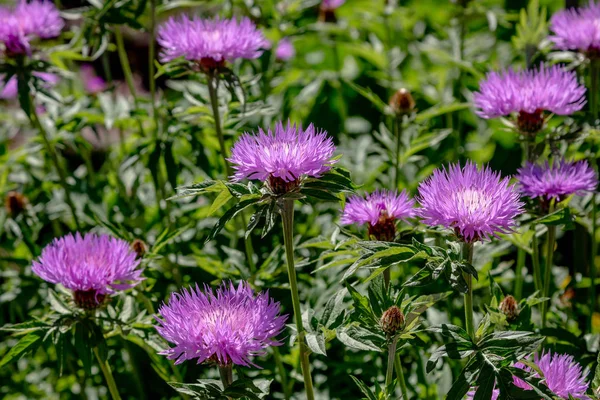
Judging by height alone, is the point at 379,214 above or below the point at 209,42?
below

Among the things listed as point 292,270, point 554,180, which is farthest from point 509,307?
point 292,270

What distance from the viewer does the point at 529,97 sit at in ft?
6.89

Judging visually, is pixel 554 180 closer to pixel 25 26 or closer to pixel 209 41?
pixel 209 41

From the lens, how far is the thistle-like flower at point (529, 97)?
2094mm

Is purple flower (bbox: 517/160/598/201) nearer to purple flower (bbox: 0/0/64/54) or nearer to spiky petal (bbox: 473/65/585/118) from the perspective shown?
spiky petal (bbox: 473/65/585/118)

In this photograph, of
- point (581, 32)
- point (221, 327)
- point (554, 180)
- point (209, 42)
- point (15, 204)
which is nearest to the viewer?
point (221, 327)

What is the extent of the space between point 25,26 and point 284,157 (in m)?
1.46

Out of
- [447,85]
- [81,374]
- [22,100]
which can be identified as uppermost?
[22,100]

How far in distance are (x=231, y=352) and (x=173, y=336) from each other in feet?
0.40

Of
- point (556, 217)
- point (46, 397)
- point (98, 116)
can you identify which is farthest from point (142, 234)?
point (556, 217)

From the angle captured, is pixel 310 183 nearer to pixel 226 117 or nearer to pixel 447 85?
pixel 226 117

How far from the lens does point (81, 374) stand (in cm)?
302

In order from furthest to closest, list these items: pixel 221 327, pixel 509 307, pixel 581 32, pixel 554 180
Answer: pixel 581 32
pixel 554 180
pixel 509 307
pixel 221 327

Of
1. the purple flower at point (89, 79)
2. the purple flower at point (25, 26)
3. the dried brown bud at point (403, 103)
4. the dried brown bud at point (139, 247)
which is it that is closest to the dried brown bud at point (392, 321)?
the dried brown bud at point (139, 247)
